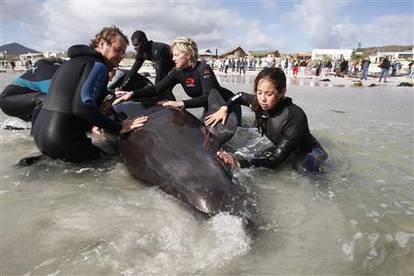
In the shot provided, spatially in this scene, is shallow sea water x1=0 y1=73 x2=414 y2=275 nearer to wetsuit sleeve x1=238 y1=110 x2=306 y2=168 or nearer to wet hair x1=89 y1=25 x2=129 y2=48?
wetsuit sleeve x1=238 y1=110 x2=306 y2=168

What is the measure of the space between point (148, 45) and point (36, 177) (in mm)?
4030

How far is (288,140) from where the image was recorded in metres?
4.52

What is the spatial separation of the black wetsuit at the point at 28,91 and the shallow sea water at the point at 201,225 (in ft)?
3.77

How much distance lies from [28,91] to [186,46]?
2.75m

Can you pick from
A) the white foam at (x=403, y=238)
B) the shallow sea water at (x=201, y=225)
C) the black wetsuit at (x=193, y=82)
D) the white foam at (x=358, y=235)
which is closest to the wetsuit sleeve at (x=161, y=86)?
the black wetsuit at (x=193, y=82)

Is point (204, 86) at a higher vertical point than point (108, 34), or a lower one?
lower

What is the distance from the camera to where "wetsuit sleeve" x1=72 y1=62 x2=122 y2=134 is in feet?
13.6

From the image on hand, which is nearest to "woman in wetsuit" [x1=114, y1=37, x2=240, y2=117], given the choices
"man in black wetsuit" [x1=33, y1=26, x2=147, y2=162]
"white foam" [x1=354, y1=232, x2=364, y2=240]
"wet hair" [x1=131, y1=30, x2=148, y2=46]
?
Answer: "man in black wetsuit" [x1=33, y1=26, x2=147, y2=162]

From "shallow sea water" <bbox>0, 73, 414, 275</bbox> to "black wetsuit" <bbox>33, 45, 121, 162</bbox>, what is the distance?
40 cm

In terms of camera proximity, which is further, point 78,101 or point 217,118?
point 217,118

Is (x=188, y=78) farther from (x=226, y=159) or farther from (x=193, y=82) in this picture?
(x=226, y=159)

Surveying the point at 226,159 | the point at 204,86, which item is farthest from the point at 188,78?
the point at 226,159

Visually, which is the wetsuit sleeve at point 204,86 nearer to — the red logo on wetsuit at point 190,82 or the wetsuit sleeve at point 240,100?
the red logo on wetsuit at point 190,82

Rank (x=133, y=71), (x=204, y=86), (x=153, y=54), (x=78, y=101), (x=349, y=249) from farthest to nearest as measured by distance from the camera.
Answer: (x=153, y=54)
(x=133, y=71)
(x=204, y=86)
(x=78, y=101)
(x=349, y=249)
